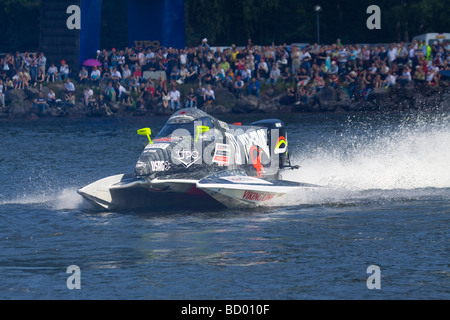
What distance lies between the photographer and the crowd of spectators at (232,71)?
37500 millimetres

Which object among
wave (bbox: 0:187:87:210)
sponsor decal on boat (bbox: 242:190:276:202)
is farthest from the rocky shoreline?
sponsor decal on boat (bbox: 242:190:276:202)

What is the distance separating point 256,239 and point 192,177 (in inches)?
108

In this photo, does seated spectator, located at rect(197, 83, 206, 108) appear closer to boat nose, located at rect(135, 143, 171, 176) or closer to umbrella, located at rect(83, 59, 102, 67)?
umbrella, located at rect(83, 59, 102, 67)

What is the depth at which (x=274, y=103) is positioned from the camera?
127 feet

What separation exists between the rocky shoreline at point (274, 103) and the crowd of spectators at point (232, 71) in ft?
0.90

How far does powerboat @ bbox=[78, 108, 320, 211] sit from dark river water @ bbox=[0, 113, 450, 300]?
12.0 inches

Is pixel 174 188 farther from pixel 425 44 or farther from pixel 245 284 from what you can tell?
pixel 425 44

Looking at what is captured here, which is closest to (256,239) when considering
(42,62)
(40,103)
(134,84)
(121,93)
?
(121,93)

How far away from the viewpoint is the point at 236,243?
1374 centimetres

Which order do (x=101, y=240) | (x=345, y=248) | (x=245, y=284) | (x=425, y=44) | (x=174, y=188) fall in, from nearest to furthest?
(x=245, y=284) < (x=345, y=248) < (x=101, y=240) < (x=174, y=188) < (x=425, y=44)

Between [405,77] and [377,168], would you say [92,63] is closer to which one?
[405,77]

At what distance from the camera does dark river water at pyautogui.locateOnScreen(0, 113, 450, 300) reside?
11.4 meters
